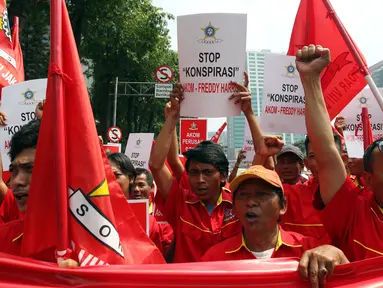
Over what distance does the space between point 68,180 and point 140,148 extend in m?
4.88

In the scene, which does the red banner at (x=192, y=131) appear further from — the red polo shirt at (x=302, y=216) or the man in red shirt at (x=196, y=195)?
the red polo shirt at (x=302, y=216)

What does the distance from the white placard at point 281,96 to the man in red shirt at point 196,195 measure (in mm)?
615

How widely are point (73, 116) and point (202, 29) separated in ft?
5.25

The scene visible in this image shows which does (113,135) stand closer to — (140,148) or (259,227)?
(140,148)

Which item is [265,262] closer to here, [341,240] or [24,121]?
[341,240]

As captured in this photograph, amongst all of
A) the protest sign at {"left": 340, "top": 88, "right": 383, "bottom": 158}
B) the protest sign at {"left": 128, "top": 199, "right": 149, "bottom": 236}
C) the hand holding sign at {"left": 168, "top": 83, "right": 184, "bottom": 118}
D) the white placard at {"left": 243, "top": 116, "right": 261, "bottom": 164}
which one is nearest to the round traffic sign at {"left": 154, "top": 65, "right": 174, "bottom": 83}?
the white placard at {"left": 243, "top": 116, "right": 261, "bottom": 164}

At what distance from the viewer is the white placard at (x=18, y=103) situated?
455 cm

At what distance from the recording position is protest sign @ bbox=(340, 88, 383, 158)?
5.16 metres

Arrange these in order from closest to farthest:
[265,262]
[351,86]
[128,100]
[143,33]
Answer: [265,262] < [351,86] < [143,33] < [128,100]

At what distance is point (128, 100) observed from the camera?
111 ft

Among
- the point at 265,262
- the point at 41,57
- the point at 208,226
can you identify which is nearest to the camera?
the point at 265,262

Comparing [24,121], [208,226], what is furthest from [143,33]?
[208,226]

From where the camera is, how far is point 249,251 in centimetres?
270

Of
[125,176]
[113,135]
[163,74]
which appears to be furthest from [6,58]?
[163,74]
